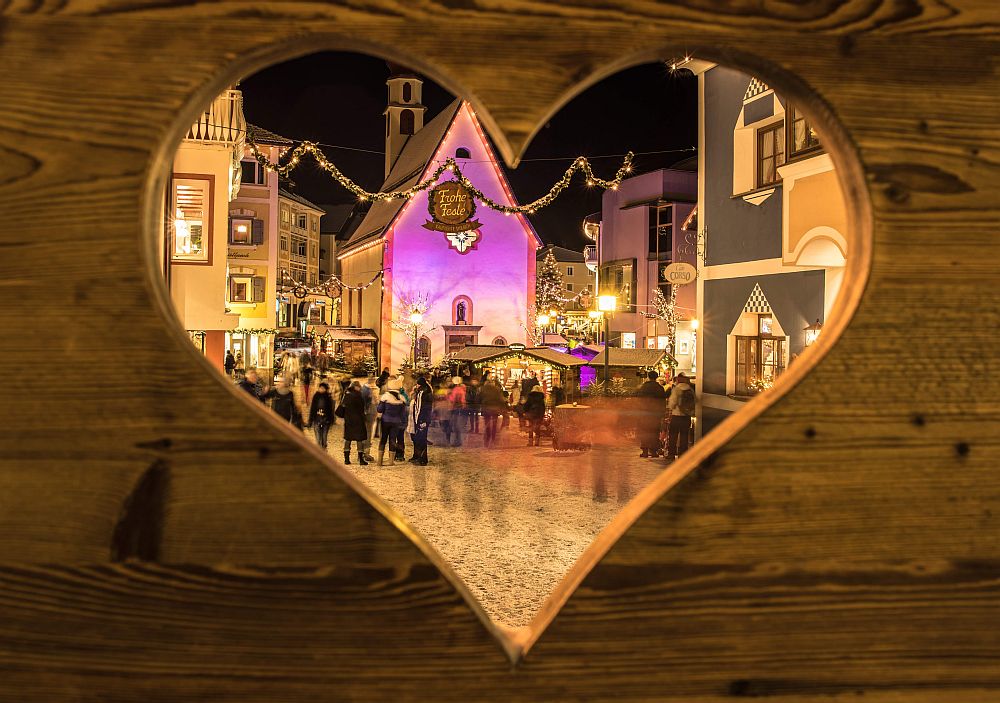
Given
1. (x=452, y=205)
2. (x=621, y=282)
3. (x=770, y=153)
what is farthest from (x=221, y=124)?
(x=621, y=282)

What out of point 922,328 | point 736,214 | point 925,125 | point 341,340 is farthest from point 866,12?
point 341,340

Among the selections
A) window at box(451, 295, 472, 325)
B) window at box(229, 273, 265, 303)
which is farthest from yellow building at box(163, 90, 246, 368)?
window at box(451, 295, 472, 325)

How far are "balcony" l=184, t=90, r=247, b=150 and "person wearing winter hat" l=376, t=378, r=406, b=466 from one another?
21.5 ft

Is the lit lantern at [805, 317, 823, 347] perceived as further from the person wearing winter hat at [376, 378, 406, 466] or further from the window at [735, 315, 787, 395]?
the person wearing winter hat at [376, 378, 406, 466]

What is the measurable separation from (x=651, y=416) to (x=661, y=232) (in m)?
23.1

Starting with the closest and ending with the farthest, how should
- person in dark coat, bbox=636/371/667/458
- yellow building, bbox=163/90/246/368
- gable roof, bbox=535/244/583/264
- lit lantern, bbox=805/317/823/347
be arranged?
1. lit lantern, bbox=805/317/823/347
2. person in dark coat, bbox=636/371/667/458
3. yellow building, bbox=163/90/246/368
4. gable roof, bbox=535/244/583/264

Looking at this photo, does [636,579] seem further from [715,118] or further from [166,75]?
[715,118]

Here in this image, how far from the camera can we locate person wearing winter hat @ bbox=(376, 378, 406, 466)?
13.5 metres

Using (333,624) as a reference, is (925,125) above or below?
above

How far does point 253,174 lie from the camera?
34.1m

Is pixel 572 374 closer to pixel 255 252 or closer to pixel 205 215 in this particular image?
pixel 205 215

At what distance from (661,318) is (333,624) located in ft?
113

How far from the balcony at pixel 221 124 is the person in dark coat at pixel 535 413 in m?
8.20

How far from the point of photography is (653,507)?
1.42 metres
